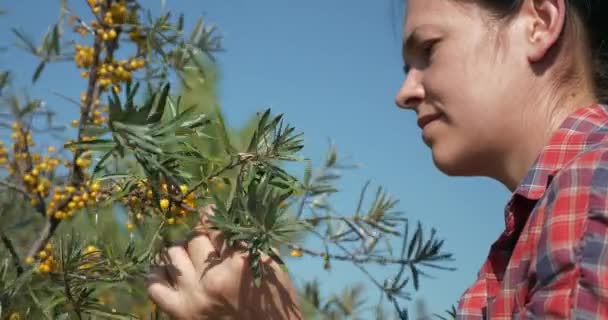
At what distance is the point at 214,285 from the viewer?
901 millimetres

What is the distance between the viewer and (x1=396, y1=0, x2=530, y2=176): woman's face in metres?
0.87

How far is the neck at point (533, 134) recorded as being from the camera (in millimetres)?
872

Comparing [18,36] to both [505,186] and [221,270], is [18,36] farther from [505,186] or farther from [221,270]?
[505,186]

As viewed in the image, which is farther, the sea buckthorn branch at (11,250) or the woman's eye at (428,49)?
the sea buckthorn branch at (11,250)

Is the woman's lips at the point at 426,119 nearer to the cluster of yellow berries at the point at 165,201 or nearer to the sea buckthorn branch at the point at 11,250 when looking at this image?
the cluster of yellow berries at the point at 165,201

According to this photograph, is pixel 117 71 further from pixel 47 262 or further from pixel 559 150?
pixel 559 150

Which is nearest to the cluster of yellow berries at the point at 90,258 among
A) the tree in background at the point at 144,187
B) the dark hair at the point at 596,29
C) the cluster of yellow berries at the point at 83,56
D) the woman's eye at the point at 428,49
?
the tree in background at the point at 144,187

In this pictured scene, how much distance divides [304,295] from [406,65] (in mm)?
1108

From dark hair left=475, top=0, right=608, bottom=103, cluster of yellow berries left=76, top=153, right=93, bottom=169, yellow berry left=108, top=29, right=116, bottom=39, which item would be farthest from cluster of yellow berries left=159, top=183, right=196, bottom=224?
yellow berry left=108, top=29, right=116, bottom=39

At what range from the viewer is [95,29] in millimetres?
1773

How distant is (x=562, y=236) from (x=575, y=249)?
2cm

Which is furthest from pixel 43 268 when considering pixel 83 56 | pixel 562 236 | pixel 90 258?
pixel 562 236

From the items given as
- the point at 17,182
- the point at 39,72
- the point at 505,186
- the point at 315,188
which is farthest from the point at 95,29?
the point at 505,186

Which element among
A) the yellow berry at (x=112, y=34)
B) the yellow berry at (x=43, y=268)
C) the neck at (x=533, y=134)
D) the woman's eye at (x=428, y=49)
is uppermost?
the yellow berry at (x=112, y=34)
